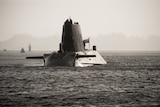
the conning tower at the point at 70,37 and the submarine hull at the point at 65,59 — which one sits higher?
the conning tower at the point at 70,37

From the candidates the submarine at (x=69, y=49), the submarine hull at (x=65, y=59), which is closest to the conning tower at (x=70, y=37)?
the submarine at (x=69, y=49)

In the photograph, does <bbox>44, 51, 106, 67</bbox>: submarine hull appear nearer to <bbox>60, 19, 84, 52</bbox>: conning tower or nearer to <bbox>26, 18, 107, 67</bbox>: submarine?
<bbox>26, 18, 107, 67</bbox>: submarine

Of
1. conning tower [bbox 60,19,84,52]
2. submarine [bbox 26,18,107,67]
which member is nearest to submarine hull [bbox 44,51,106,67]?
submarine [bbox 26,18,107,67]

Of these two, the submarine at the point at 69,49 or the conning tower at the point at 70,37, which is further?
the conning tower at the point at 70,37

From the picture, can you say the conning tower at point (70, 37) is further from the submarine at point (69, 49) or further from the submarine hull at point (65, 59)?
the submarine hull at point (65, 59)

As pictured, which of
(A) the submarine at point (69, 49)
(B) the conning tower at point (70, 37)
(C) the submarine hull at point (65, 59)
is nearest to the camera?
(C) the submarine hull at point (65, 59)

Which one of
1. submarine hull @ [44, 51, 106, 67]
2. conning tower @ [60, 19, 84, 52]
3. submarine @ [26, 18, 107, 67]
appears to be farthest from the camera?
conning tower @ [60, 19, 84, 52]

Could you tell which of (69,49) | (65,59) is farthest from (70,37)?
(65,59)

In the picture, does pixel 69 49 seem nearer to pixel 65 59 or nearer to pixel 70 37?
pixel 70 37

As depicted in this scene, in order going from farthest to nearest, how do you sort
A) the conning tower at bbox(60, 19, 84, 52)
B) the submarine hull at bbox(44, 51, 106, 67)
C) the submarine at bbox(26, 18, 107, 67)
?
the conning tower at bbox(60, 19, 84, 52)
the submarine at bbox(26, 18, 107, 67)
the submarine hull at bbox(44, 51, 106, 67)

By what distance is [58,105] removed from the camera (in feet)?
71.2

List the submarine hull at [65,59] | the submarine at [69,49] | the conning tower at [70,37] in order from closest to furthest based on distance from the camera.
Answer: the submarine hull at [65,59] → the submarine at [69,49] → the conning tower at [70,37]

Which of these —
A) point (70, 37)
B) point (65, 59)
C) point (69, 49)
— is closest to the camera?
point (65, 59)

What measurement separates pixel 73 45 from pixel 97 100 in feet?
125
